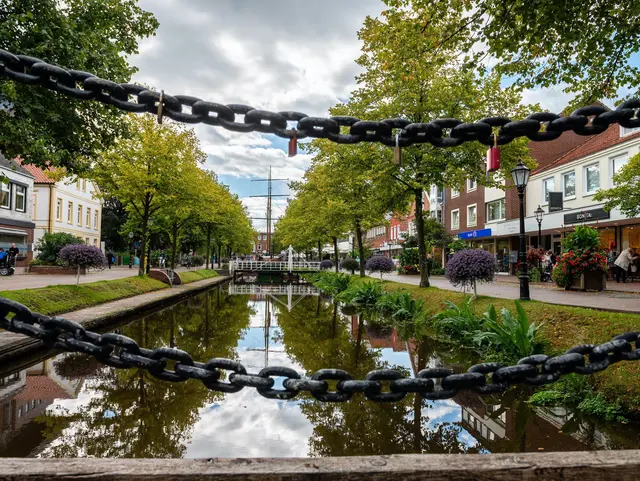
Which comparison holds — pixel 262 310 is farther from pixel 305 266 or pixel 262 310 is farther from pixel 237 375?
pixel 305 266

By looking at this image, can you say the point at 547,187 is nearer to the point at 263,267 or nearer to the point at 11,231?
the point at 263,267

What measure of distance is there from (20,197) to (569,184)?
128 feet

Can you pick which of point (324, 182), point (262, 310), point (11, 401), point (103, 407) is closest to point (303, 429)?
point (103, 407)

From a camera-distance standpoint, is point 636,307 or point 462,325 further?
point 462,325

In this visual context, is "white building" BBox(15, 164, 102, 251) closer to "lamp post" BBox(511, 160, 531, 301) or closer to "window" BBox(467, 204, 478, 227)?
"window" BBox(467, 204, 478, 227)

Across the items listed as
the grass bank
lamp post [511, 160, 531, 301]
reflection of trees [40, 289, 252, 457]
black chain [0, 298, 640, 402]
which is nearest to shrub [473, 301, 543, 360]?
lamp post [511, 160, 531, 301]

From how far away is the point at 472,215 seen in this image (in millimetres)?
34312

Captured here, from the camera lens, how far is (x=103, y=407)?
192 inches

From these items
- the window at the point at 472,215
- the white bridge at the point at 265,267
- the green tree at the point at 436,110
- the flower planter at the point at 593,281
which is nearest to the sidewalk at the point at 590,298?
the flower planter at the point at 593,281

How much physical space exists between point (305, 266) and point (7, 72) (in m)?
41.2

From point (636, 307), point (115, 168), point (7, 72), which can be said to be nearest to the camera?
point (7, 72)

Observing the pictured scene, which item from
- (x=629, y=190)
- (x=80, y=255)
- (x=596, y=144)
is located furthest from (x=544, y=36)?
(x=596, y=144)

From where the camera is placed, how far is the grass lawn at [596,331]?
4.69m

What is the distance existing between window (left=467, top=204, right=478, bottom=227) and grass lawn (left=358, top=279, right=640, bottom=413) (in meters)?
25.0
